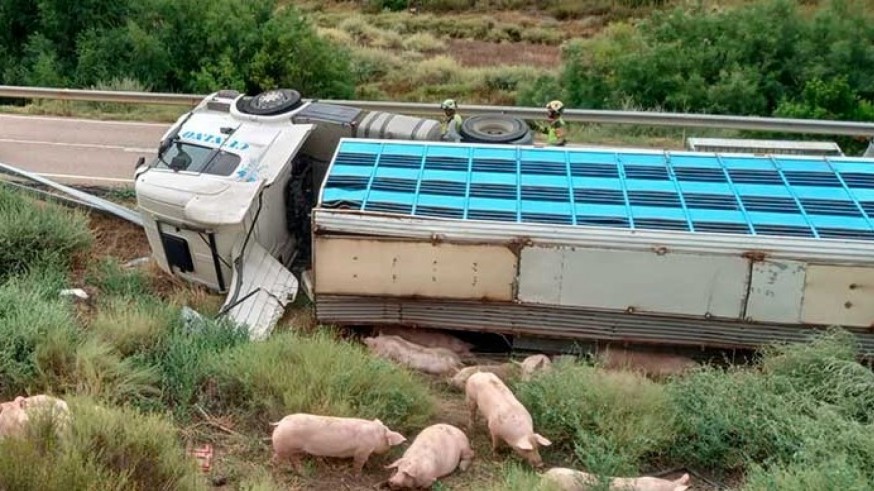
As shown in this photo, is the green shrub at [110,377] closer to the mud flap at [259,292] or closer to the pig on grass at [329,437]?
the pig on grass at [329,437]

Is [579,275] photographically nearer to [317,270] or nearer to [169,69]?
[317,270]

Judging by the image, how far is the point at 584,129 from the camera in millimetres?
19438

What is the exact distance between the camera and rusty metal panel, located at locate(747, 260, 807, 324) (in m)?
10.3

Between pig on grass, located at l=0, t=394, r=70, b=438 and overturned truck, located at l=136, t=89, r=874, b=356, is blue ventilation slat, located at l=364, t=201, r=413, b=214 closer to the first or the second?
overturned truck, located at l=136, t=89, r=874, b=356

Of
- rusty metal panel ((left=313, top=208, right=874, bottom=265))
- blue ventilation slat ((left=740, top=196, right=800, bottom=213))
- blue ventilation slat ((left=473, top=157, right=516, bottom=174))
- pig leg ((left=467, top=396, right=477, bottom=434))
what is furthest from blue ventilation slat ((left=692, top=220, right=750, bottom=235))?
pig leg ((left=467, top=396, right=477, bottom=434))

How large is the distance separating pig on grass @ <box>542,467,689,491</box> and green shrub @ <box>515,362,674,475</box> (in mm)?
309

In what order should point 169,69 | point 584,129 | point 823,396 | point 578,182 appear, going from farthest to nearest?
point 169,69
point 584,129
point 578,182
point 823,396

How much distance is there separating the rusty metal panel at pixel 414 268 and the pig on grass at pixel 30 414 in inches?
159

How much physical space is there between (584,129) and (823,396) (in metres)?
11.7

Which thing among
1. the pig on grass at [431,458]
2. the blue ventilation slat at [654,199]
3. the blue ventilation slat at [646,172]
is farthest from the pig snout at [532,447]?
the blue ventilation slat at [646,172]

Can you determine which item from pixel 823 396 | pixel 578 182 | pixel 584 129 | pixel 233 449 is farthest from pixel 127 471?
pixel 584 129

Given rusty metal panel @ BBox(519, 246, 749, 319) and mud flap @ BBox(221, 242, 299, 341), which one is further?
mud flap @ BBox(221, 242, 299, 341)

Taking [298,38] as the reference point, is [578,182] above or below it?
above

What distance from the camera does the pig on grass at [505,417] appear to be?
25.1 feet
